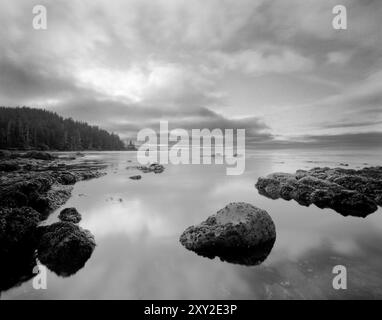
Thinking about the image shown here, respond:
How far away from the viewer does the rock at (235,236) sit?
5852mm

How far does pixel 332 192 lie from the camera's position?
10945 millimetres

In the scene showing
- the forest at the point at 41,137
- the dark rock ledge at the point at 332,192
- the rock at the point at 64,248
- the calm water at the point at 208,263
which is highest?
the forest at the point at 41,137

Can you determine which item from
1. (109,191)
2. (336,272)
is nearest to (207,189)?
(109,191)

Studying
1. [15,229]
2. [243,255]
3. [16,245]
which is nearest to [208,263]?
[243,255]

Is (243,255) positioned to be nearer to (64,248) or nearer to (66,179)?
(64,248)

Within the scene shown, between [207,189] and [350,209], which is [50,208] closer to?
[207,189]

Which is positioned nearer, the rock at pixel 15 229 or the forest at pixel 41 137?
the rock at pixel 15 229

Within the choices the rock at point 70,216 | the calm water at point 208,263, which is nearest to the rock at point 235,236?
the calm water at point 208,263

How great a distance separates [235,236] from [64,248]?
4591 mm

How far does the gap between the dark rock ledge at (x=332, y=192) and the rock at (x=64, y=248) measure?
10.5m

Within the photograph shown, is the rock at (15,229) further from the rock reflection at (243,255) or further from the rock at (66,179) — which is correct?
the rock at (66,179)

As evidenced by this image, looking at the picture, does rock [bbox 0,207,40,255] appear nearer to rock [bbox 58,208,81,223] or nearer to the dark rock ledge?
rock [bbox 58,208,81,223]

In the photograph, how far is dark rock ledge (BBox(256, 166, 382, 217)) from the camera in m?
10.0
